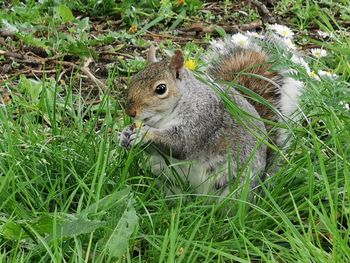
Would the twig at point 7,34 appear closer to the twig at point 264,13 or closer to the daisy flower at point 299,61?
the twig at point 264,13

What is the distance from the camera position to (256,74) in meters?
2.58

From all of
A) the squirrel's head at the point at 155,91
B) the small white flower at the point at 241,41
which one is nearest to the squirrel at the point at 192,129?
the squirrel's head at the point at 155,91

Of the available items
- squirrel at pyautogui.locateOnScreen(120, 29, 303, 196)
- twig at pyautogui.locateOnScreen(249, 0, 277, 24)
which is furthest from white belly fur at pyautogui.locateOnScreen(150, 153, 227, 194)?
twig at pyautogui.locateOnScreen(249, 0, 277, 24)

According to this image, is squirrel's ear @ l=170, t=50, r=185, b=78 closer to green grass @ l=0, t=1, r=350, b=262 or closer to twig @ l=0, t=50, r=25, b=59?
green grass @ l=0, t=1, r=350, b=262

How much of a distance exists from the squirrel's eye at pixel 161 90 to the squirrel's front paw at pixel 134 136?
0.34 ft

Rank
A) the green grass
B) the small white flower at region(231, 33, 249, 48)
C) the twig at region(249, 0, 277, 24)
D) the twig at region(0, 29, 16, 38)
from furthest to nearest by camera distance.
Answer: the twig at region(249, 0, 277, 24) < the twig at region(0, 29, 16, 38) < the small white flower at region(231, 33, 249, 48) < the green grass

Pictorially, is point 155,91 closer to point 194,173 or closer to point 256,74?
point 194,173

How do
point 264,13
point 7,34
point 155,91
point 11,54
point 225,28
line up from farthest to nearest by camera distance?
point 264,13 → point 225,28 → point 7,34 → point 11,54 → point 155,91

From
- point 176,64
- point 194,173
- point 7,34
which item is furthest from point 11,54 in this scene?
point 194,173

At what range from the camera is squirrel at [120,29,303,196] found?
2355mm

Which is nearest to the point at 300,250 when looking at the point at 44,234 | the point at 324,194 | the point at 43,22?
the point at 324,194

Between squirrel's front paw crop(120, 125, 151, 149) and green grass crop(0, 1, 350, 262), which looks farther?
squirrel's front paw crop(120, 125, 151, 149)

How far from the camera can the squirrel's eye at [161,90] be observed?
2377 mm

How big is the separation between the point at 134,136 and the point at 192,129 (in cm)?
19
